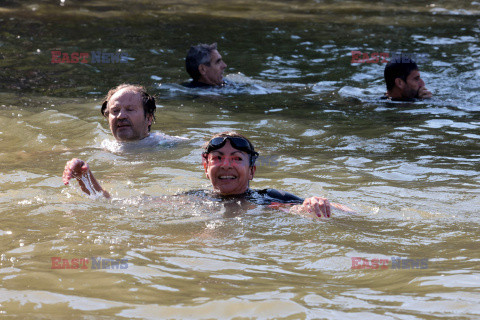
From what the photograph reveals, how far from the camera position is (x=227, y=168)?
260 inches

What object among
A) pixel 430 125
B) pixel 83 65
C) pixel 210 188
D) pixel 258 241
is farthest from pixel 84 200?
pixel 83 65

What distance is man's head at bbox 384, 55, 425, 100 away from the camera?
1206cm

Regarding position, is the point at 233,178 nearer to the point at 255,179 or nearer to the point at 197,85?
the point at 255,179

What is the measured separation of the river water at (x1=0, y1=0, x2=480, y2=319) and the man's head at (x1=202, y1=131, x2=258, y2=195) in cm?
30

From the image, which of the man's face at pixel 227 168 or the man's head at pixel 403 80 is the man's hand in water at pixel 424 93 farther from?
the man's face at pixel 227 168

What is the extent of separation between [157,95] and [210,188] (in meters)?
5.47

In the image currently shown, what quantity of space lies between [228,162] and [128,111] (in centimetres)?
290

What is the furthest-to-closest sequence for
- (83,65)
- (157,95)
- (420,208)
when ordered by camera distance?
(83,65) → (157,95) → (420,208)

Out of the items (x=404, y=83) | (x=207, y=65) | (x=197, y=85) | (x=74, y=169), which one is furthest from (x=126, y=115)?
(x=404, y=83)

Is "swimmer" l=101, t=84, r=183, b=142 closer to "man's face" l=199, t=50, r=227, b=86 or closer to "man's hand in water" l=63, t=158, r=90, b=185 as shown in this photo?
"man's hand in water" l=63, t=158, r=90, b=185

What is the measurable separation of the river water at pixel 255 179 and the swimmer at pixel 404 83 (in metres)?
0.34

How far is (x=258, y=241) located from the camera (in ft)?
18.2

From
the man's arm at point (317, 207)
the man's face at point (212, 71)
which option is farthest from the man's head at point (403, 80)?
the man's arm at point (317, 207)

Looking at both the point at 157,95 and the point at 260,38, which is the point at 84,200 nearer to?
the point at 157,95
